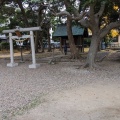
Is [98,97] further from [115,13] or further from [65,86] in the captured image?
[115,13]

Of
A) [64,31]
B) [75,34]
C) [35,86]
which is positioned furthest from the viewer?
[64,31]

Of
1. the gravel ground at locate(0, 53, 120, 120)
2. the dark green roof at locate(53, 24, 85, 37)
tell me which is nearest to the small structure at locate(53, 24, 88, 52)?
the dark green roof at locate(53, 24, 85, 37)

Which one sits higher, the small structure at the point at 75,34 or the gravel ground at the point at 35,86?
the small structure at the point at 75,34

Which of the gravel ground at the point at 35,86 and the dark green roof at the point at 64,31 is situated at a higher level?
the dark green roof at the point at 64,31

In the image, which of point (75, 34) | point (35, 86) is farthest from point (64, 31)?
point (35, 86)

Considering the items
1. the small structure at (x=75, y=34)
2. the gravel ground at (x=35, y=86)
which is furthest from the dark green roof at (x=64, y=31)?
the gravel ground at (x=35, y=86)

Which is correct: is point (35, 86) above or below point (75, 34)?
below

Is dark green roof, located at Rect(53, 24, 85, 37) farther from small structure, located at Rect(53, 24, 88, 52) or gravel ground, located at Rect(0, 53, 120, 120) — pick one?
gravel ground, located at Rect(0, 53, 120, 120)

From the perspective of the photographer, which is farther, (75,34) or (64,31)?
(64,31)

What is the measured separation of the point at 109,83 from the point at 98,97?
2215 mm

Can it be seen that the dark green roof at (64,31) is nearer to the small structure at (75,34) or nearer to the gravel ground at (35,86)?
the small structure at (75,34)

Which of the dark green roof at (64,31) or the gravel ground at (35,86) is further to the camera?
the dark green roof at (64,31)

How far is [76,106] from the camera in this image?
20.2 feet

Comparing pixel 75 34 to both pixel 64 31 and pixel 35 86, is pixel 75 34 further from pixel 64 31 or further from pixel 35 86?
pixel 35 86
